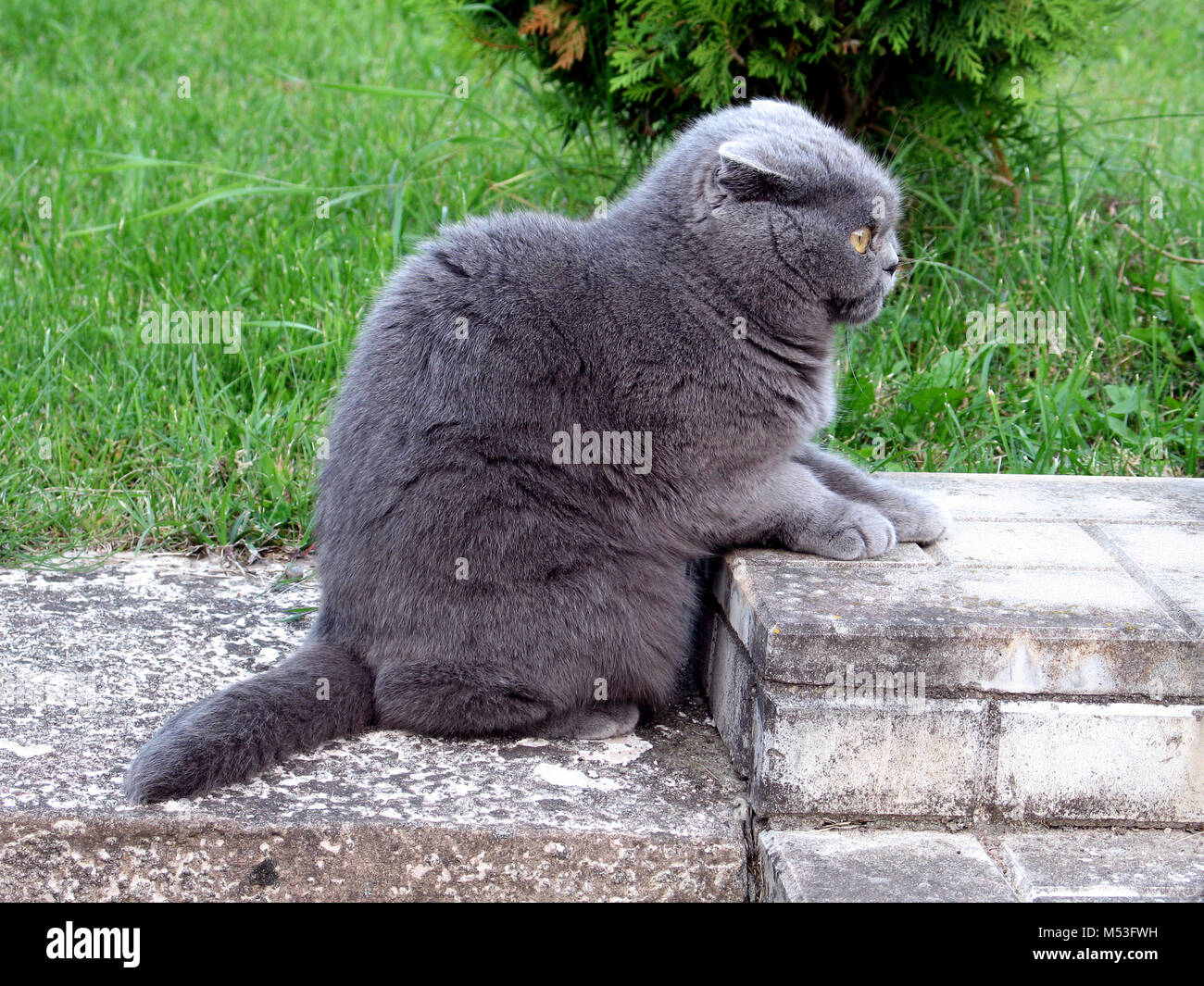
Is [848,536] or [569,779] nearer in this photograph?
[569,779]

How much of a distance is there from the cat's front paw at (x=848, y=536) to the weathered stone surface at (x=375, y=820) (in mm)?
410

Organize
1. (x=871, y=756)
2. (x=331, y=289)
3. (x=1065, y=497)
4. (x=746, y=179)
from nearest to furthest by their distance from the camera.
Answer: (x=871, y=756) < (x=746, y=179) < (x=1065, y=497) < (x=331, y=289)

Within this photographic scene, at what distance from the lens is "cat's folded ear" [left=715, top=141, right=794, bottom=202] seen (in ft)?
7.33

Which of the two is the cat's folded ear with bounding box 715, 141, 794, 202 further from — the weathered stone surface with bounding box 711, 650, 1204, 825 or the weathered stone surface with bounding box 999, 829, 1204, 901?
the weathered stone surface with bounding box 999, 829, 1204, 901

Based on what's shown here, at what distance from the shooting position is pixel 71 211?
4.37 m

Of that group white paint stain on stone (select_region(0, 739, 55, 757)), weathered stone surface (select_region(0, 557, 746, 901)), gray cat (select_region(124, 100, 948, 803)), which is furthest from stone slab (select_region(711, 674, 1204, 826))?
white paint stain on stone (select_region(0, 739, 55, 757))

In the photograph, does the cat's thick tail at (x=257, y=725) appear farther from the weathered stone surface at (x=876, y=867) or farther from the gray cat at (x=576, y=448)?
the weathered stone surface at (x=876, y=867)

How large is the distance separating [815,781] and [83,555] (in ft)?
5.90

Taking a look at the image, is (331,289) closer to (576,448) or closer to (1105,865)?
(576,448)

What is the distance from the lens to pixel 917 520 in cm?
241

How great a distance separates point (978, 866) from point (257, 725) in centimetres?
116

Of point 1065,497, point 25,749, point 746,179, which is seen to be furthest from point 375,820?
point 1065,497

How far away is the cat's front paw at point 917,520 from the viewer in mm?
2414

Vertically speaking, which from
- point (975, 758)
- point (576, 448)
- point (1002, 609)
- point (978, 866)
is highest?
point (576, 448)
